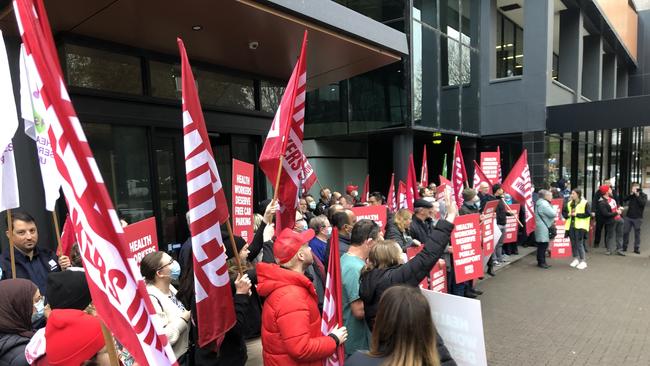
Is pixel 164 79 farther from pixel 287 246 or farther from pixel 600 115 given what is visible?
pixel 600 115

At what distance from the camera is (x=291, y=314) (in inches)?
97.0

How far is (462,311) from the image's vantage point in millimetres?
2506

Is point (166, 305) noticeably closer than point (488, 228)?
Yes

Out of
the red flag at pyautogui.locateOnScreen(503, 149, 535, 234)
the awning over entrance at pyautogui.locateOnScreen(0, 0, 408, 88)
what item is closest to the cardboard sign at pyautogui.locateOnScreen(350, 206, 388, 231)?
the awning over entrance at pyautogui.locateOnScreen(0, 0, 408, 88)

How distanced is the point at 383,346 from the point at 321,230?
8.53 ft

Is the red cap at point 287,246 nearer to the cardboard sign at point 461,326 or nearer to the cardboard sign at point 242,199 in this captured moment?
the cardboard sign at point 461,326

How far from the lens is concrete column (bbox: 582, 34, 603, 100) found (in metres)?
20.7

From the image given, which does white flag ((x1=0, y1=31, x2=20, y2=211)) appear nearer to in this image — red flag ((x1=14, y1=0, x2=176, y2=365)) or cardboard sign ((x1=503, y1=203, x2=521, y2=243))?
red flag ((x1=14, y1=0, x2=176, y2=365))

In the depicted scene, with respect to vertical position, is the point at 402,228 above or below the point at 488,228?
above

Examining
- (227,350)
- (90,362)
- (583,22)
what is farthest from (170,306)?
(583,22)

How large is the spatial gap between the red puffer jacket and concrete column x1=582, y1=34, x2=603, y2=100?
22987 millimetres

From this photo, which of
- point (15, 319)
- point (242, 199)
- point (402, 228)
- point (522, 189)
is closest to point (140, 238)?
point (242, 199)

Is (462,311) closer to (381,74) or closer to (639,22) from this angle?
(381,74)

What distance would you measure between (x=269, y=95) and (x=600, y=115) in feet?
36.1
